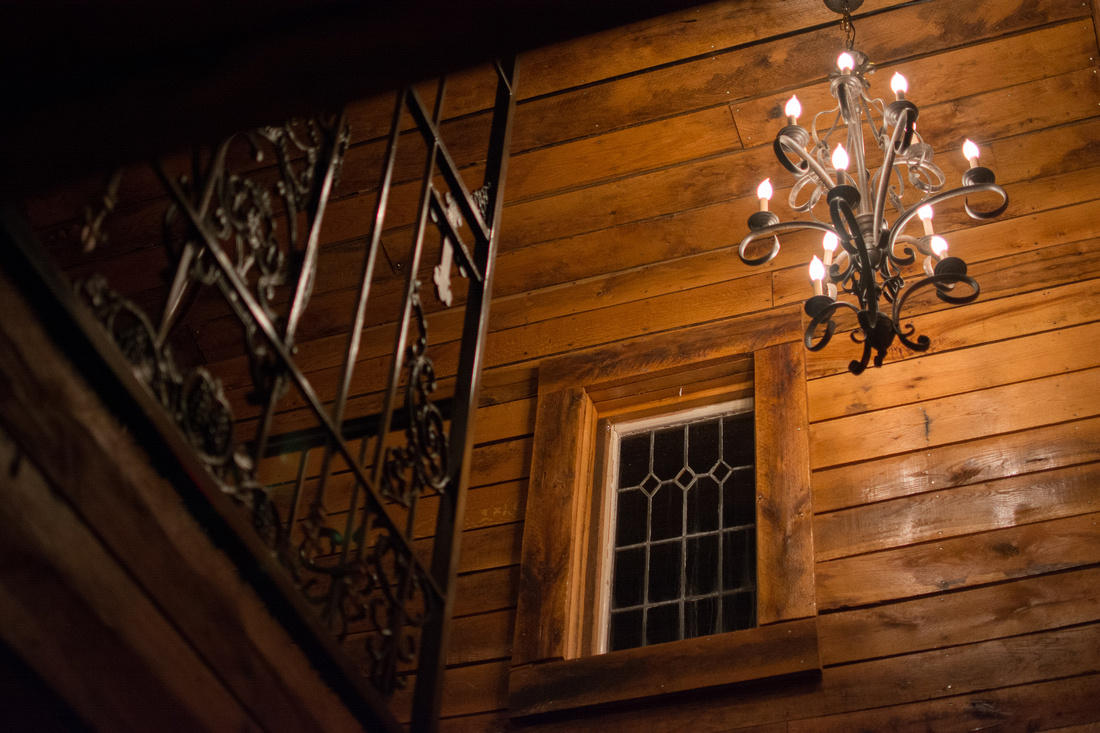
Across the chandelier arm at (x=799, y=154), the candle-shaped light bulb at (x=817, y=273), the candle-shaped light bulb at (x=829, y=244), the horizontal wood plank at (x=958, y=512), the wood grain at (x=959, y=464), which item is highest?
the chandelier arm at (x=799, y=154)

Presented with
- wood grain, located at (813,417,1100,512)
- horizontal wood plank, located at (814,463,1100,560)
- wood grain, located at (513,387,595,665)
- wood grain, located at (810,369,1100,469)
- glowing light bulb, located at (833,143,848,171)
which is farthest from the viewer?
wood grain, located at (513,387,595,665)

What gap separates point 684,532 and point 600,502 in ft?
1.18

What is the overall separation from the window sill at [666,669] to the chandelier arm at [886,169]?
126cm

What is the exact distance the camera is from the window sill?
3.48 m

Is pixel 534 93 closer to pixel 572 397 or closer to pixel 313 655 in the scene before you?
pixel 572 397

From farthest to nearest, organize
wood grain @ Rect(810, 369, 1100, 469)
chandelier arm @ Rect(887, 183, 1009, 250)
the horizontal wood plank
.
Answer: wood grain @ Rect(810, 369, 1100, 469) → the horizontal wood plank → chandelier arm @ Rect(887, 183, 1009, 250)

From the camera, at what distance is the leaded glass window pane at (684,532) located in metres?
3.94

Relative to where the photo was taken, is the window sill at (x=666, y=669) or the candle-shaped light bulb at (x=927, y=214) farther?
the window sill at (x=666, y=669)

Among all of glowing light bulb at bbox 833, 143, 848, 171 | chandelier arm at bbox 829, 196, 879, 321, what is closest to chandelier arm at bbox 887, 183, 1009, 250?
chandelier arm at bbox 829, 196, 879, 321

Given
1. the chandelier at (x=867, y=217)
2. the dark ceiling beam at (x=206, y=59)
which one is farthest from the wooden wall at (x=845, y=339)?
the dark ceiling beam at (x=206, y=59)

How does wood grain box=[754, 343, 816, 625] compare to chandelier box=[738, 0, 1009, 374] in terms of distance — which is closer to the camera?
chandelier box=[738, 0, 1009, 374]

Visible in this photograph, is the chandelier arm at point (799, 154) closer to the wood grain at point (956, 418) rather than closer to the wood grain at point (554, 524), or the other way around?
the wood grain at point (956, 418)

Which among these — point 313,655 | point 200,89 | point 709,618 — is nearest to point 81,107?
point 200,89

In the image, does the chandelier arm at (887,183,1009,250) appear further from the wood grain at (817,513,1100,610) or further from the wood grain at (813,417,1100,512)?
the wood grain at (817,513,1100,610)
